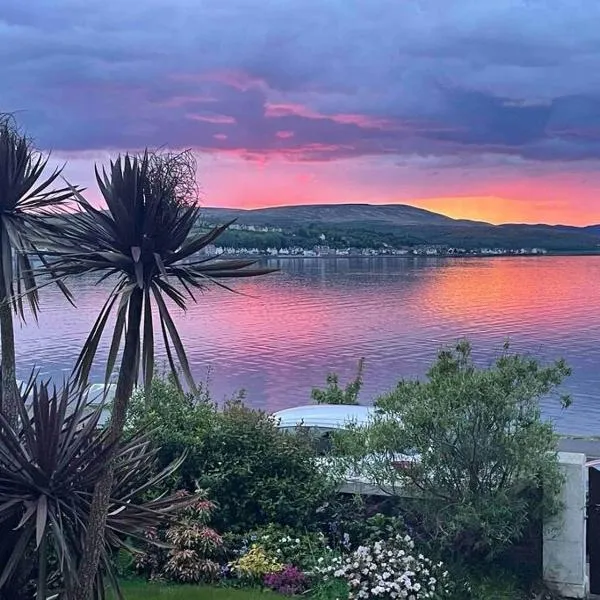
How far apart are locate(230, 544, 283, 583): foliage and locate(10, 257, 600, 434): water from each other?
4.97 m

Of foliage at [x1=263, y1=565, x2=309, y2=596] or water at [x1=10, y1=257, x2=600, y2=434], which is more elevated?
foliage at [x1=263, y1=565, x2=309, y2=596]

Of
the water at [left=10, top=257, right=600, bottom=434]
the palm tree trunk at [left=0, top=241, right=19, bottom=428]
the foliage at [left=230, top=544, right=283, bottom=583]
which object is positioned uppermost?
the palm tree trunk at [left=0, top=241, right=19, bottom=428]

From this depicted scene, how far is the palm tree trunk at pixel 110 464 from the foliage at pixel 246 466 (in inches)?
141

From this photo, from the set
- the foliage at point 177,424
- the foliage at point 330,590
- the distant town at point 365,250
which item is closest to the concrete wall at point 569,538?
the foliage at point 330,590

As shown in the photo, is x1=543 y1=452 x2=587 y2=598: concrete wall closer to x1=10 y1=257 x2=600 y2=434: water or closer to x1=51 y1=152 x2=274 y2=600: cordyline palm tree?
x1=10 y1=257 x2=600 y2=434: water

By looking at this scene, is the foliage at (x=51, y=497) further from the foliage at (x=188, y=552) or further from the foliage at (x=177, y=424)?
the foliage at (x=177, y=424)

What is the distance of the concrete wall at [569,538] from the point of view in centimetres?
859

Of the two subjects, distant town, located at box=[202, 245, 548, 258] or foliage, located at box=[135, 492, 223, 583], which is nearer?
foliage, located at box=[135, 492, 223, 583]

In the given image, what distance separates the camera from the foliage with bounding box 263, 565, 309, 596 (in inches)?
322

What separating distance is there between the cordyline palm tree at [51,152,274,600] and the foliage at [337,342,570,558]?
3.86 m

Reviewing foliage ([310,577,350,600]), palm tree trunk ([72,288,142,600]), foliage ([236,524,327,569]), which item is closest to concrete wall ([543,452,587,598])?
foliage ([310,577,350,600])

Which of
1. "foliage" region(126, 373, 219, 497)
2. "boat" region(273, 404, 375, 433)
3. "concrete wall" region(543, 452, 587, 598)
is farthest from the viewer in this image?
"boat" region(273, 404, 375, 433)

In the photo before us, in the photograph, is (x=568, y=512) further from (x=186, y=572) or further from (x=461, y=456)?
(x=186, y=572)

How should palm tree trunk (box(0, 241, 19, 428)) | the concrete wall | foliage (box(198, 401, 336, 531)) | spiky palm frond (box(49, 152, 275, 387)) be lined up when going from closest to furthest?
spiky palm frond (box(49, 152, 275, 387)) < palm tree trunk (box(0, 241, 19, 428)) < the concrete wall < foliage (box(198, 401, 336, 531))
